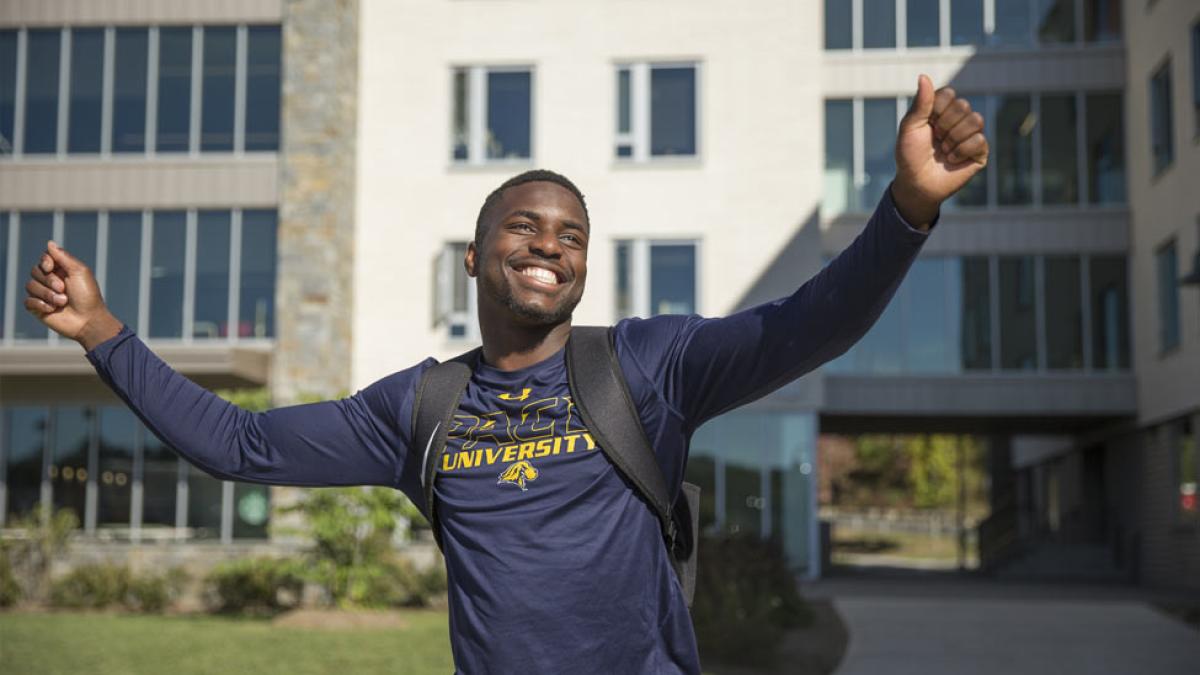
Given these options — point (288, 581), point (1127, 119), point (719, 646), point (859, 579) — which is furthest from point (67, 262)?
point (1127, 119)

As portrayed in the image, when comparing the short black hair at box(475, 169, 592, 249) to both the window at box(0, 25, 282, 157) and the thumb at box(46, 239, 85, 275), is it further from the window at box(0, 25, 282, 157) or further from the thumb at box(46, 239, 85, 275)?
the window at box(0, 25, 282, 157)

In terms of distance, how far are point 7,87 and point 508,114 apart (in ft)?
28.5

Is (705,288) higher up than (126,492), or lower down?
higher up

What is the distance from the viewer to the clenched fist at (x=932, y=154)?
2164mm

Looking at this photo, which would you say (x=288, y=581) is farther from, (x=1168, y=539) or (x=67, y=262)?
(x=67, y=262)

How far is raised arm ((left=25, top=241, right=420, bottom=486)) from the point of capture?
291 centimetres

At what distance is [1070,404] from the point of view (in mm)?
25609

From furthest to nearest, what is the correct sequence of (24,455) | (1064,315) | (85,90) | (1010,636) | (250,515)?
(1064,315)
(85,90)
(24,455)
(250,515)
(1010,636)

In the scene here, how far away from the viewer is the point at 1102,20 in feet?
85.4

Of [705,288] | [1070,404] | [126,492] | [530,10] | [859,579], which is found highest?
[530,10]

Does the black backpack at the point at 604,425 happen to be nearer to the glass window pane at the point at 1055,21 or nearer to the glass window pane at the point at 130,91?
the glass window pane at the point at 130,91

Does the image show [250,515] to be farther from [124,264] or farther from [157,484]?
[124,264]

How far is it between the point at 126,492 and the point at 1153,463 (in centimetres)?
1800

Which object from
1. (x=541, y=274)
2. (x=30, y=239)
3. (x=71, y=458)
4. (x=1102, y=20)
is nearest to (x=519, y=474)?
(x=541, y=274)
